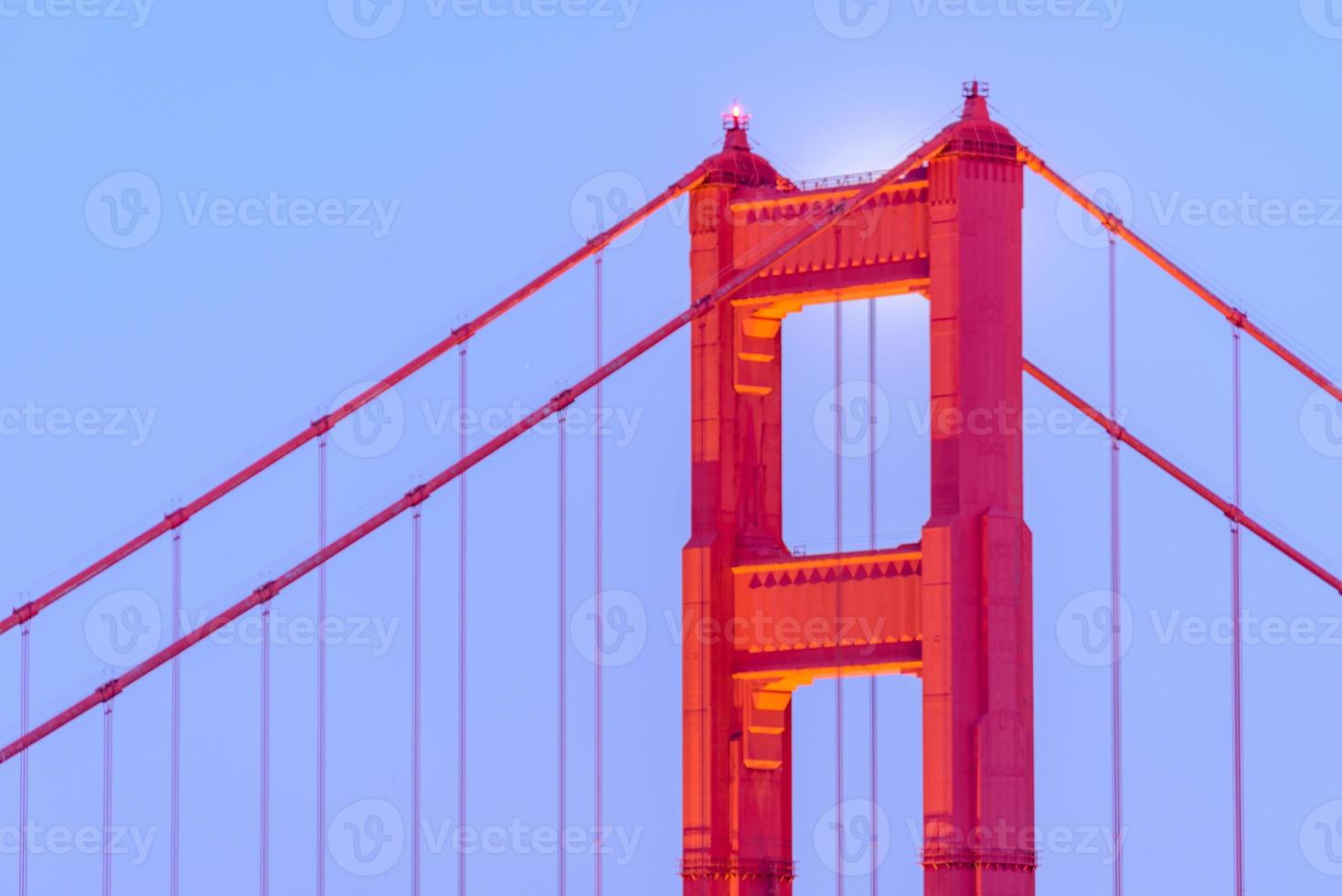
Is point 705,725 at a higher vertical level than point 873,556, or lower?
lower

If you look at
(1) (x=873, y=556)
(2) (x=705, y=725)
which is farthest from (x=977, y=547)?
(2) (x=705, y=725)

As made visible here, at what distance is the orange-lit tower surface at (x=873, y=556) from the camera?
82.9 meters

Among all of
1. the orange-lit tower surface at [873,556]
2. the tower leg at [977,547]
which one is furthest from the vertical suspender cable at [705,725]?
the tower leg at [977,547]

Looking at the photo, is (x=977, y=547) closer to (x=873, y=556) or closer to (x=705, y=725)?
(x=873, y=556)

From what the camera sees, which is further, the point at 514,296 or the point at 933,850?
the point at 514,296

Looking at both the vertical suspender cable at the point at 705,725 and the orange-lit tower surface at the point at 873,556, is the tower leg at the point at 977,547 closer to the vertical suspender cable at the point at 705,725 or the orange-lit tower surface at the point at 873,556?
the orange-lit tower surface at the point at 873,556

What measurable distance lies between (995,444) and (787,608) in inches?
198

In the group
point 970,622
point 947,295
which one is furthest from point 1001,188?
point 970,622

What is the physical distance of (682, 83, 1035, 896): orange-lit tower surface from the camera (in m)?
82.9

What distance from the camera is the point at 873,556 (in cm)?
8500

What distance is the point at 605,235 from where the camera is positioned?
8919cm

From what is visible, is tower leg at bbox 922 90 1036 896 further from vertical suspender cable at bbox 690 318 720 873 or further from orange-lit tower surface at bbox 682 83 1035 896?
vertical suspender cable at bbox 690 318 720 873

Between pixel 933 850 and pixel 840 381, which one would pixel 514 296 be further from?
pixel 933 850

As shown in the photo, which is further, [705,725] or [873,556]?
[705,725]
